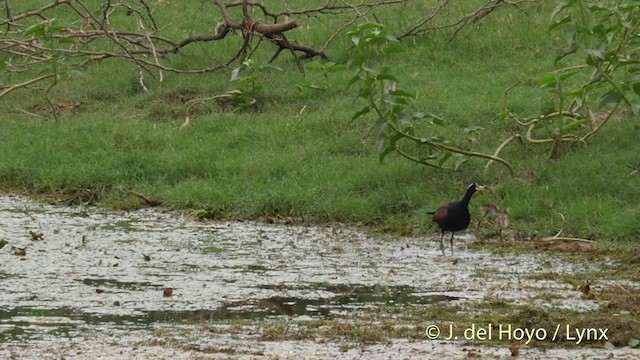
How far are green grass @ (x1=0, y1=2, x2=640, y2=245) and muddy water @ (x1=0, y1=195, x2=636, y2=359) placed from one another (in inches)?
18.6

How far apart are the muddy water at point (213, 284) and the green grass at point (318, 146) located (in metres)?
0.47

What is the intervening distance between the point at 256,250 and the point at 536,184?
2317 millimetres

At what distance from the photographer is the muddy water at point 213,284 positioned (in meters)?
6.28

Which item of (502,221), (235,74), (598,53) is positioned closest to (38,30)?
(235,74)

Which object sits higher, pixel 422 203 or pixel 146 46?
pixel 146 46

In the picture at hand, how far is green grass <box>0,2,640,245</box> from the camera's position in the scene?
9.69 metres

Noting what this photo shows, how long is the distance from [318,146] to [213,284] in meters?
3.49

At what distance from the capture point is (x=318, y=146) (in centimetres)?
1105

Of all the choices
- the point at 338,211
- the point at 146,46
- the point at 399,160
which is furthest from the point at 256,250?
the point at 146,46

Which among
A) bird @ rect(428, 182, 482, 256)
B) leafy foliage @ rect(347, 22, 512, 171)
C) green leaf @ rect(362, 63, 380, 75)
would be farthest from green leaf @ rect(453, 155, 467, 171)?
green leaf @ rect(362, 63, 380, 75)

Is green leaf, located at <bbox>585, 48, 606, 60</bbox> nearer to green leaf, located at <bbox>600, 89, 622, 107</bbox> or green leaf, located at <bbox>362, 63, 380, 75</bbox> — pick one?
green leaf, located at <bbox>600, 89, 622, 107</bbox>

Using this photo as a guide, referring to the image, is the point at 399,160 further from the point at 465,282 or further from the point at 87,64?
the point at 87,64

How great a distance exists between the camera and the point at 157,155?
11.0 metres

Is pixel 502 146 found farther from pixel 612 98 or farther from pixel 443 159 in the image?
pixel 612 98
